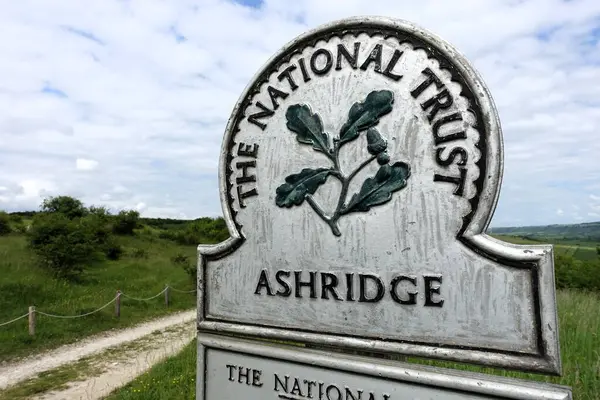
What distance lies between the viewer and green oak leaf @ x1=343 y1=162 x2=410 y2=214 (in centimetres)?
158

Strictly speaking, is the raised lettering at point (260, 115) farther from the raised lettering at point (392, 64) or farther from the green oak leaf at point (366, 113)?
the raised lettering at point (392, 64)

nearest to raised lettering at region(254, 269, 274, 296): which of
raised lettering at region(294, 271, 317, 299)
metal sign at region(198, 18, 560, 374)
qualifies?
metal sign at region(198, 18, 560, 374)

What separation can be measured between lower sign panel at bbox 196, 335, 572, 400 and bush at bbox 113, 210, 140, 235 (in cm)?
2674

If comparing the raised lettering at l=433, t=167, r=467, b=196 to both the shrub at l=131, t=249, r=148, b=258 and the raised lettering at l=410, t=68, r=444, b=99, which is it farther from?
the shrub at l=131, t=249, r=148, b=258

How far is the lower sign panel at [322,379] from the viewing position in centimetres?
141

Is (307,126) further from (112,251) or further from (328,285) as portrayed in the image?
(112,251)

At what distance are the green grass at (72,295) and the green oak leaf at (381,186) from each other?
8780 mm

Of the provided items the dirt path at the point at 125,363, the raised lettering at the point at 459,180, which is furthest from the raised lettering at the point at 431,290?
the dirt path at the point at 125,363

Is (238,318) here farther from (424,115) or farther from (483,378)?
(424,115)

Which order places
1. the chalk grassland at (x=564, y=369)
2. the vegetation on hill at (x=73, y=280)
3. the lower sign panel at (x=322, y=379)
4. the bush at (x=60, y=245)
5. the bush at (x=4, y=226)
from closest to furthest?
the lower sign panel at (x=322, y=379) → the chalk grassland at (x=564, y=369) → the vegetation on hill at (x=73, y=280) → the bush at (x=60, y=245) → the bush at (x=4, y=226)

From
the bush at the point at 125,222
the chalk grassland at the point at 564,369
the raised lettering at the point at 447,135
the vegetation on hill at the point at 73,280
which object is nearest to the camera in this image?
the raised lettering at the point at 447,135

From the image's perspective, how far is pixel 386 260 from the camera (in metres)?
1.60

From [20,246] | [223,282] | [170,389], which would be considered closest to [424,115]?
[223,282]

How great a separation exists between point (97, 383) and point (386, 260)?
21.9 ft
